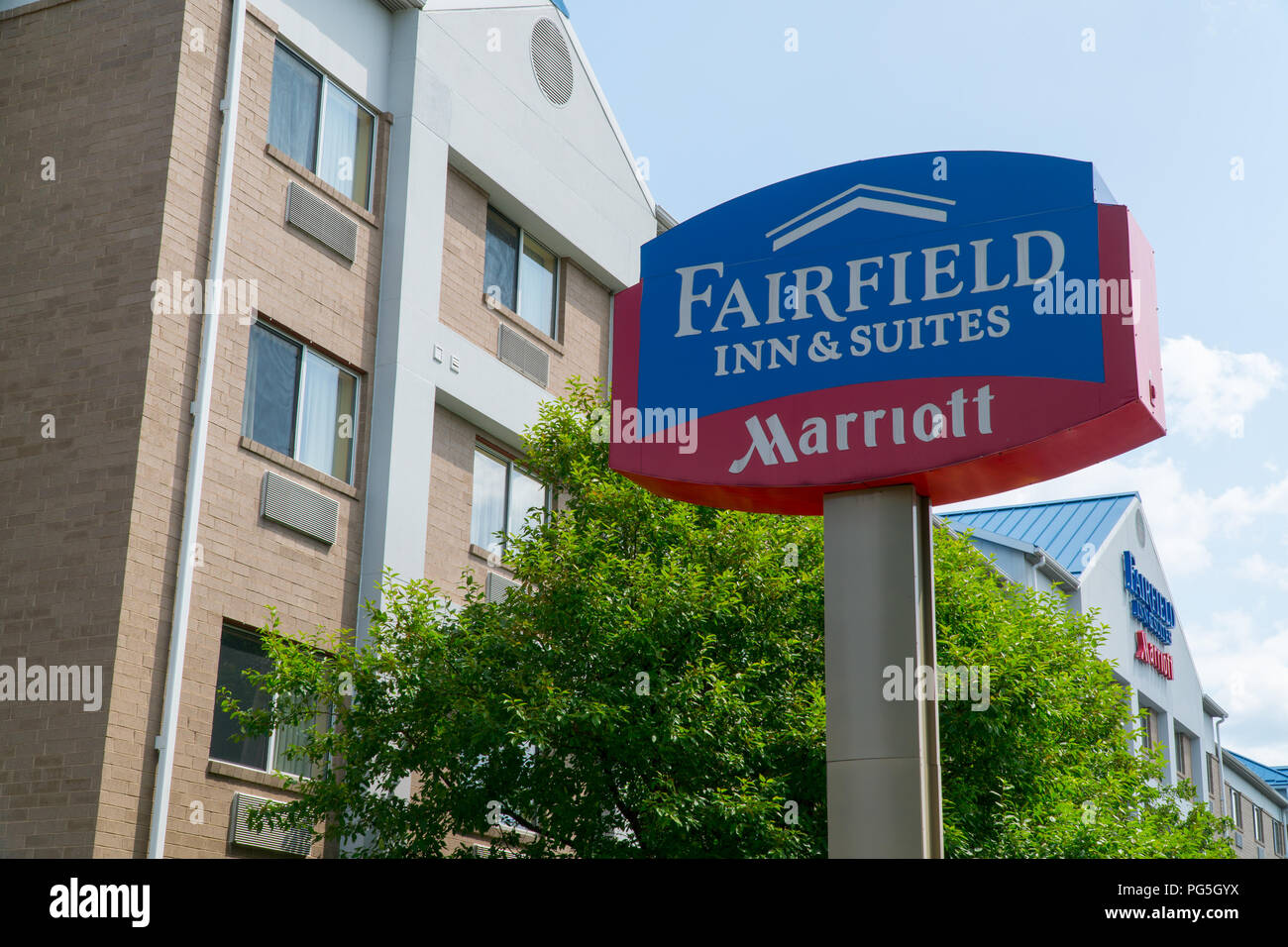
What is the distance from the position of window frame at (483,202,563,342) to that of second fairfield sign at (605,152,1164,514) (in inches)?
403

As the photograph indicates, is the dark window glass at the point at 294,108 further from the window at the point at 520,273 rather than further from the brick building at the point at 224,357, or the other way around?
the window at the point at 520,273

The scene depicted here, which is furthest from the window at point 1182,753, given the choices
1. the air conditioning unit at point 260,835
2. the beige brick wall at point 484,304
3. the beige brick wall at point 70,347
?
the beige brick wall at point 70,347

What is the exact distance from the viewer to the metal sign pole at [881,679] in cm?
812

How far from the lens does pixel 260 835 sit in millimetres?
14320

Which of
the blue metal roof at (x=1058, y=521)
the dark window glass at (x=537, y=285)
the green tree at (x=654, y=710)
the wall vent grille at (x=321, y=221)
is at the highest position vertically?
the blue metal roof at (x=1058, y=521)

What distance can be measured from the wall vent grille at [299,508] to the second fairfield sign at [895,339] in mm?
6695

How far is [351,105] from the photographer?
17.9 meters

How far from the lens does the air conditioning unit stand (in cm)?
1410
